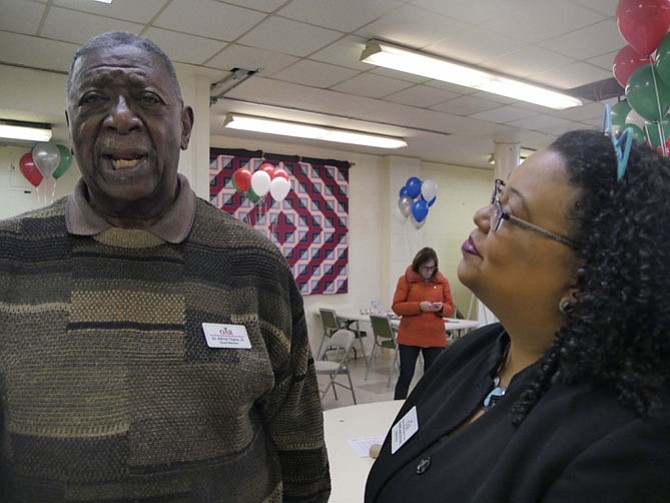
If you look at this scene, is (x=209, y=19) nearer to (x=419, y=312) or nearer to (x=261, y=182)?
(x=419, y=312)

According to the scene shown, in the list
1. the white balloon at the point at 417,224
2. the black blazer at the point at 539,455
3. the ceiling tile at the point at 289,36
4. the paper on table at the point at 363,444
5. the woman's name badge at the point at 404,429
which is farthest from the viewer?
the white balloon at the point at 417,224

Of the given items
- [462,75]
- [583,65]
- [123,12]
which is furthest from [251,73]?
[583,65]

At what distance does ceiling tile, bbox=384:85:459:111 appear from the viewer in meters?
4.96

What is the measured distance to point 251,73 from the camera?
15.1 feet

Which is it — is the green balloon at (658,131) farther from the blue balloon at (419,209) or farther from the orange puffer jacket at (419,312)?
the blue balloon at (419,209)

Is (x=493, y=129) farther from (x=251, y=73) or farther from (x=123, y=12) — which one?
(x=123, y=12)

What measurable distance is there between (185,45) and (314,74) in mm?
1109

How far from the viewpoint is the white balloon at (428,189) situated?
7910mm

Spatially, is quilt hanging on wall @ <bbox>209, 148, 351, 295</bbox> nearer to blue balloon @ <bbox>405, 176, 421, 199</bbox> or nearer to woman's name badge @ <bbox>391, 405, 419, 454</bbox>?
blue balloon @ <bbox>405, 176, 421, 199</bbox>

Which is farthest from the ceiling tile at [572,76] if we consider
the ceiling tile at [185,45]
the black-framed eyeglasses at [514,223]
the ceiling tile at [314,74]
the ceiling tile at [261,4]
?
the black-framed eyeglasses at [514,223]

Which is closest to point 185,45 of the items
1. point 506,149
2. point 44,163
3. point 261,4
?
point 261,4

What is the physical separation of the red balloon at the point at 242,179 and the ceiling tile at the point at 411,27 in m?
3.14

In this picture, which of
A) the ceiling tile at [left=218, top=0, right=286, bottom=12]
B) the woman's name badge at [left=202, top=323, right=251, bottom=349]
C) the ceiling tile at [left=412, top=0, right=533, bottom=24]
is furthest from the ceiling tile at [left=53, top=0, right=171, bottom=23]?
the woman's name badge at [left=202, top=323, right=251, bottom=349]

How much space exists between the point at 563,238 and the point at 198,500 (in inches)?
31.4
